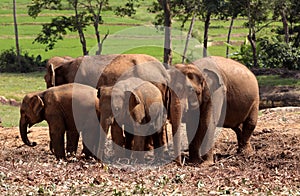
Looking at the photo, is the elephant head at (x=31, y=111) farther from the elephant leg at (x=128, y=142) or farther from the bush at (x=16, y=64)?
the bush at (x=16, y=64)

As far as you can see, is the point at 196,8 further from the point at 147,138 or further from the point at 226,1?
the point at 147,138

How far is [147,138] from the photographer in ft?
41.1

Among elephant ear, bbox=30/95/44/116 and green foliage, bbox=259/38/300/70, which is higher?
elephant ear, bbox=30/95/44/116

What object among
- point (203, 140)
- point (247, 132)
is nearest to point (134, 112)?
point (203, 140)

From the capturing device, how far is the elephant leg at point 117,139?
1194cm

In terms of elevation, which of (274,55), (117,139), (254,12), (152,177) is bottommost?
(274,55)

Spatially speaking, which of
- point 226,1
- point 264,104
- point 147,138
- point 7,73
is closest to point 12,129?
point 147,138

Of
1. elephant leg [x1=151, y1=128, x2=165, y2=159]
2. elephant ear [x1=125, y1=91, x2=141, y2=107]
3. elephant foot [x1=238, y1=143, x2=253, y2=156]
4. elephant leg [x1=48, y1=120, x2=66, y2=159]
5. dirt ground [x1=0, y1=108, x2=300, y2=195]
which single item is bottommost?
elephant foot [x1=238, y1=143, x2=253, y2=156]

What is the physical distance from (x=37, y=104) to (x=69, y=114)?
530mm

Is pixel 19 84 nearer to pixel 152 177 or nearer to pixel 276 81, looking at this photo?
pixel 276 81

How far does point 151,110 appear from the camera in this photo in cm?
1221

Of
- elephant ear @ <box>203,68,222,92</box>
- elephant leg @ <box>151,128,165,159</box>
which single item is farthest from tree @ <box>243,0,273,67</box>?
elephant ear @ <box>203,68,222,92</box>

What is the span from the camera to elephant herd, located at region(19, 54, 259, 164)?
37.6 feet

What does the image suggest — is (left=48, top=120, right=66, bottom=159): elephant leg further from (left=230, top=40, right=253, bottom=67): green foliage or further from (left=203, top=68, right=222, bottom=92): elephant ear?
(left=230, top=40, right=253, bottom=67): green foliage
